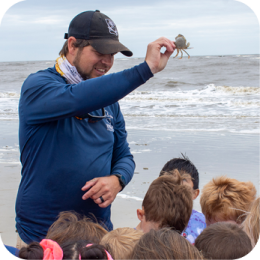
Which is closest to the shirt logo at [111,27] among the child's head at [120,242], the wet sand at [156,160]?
the child's head at [120,242]

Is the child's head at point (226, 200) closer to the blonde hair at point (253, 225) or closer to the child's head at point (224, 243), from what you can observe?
the blonde hair at point (253, 225)

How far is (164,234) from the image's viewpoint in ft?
4.30

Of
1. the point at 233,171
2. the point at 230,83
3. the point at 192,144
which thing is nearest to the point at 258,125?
the point at 192,144

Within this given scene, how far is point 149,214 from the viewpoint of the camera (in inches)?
80.0

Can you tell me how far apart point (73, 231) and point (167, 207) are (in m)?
0.67

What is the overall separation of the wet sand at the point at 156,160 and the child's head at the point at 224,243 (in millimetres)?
2403

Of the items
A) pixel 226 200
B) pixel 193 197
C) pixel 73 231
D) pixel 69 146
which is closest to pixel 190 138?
pixel 193 197

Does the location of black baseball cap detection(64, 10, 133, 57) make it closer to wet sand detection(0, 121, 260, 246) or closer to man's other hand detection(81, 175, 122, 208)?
man's other hand detection(81, 175, 122, 208)

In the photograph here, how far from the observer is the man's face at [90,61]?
1829 mm

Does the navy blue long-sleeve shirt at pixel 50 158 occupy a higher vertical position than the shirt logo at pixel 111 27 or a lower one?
lower

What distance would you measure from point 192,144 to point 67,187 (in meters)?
5.58

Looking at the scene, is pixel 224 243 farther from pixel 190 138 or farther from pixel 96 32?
pixel 190 138

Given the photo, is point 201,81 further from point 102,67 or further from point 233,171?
point 102,67

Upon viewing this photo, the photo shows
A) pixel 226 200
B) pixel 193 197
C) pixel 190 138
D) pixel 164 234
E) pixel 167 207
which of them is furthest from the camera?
pixel 190 138
